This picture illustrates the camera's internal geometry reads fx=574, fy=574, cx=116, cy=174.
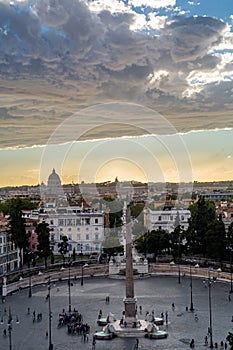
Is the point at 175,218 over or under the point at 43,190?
under

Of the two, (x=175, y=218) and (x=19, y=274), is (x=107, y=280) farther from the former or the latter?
(x=175, y=218)

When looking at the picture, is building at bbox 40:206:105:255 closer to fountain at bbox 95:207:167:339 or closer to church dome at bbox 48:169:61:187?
fountain at bbox 95:207:167:339

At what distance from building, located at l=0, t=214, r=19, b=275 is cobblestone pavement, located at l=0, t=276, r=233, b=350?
7703 mm

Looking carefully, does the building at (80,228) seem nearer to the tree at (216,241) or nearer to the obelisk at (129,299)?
the tree at (216,241)

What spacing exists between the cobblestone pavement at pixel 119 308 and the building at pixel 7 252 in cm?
770

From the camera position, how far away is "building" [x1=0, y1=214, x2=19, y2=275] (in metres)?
63.4

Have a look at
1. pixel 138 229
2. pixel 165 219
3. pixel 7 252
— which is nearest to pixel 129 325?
pixel 7 252

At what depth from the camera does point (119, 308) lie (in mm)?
46656

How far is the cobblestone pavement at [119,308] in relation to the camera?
36466 mm

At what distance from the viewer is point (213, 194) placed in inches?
7352

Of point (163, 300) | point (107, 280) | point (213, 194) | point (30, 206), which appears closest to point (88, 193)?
point (30, 206)

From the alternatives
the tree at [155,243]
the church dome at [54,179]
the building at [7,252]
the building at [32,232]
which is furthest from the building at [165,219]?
the church dome at [54,179]

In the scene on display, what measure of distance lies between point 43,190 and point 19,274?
309 feet

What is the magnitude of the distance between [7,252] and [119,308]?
2189cm
